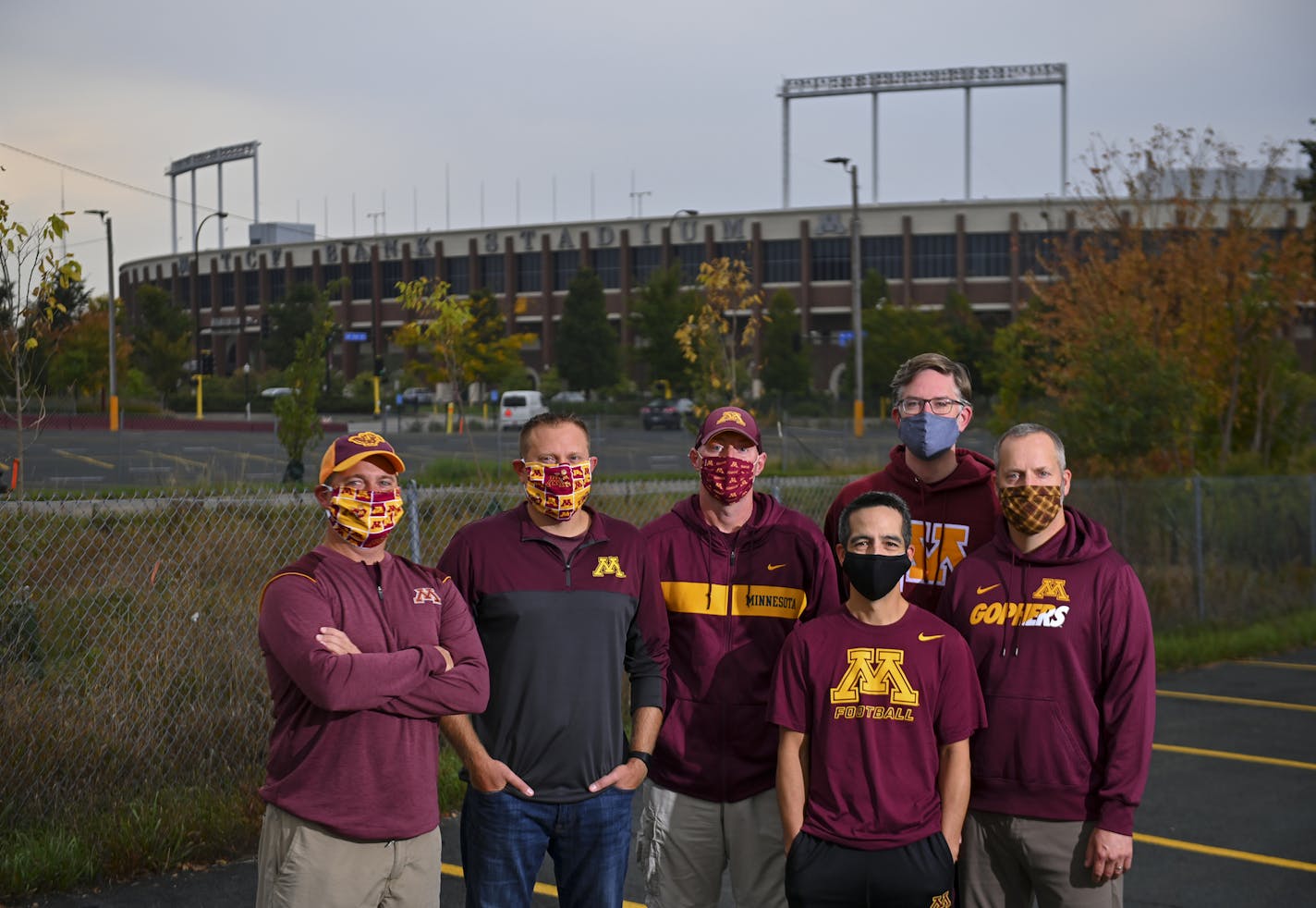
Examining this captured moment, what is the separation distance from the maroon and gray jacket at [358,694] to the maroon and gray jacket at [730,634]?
825 mm

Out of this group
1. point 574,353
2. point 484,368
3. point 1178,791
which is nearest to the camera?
point 1178,791

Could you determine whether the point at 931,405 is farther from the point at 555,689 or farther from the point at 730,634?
the point at 555,689

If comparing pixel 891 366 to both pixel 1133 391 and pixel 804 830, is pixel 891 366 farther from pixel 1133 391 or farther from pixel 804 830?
pixel 804 830

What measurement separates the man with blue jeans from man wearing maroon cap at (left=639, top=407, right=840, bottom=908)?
120 millimetres

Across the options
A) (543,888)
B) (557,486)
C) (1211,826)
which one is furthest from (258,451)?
(557,486)

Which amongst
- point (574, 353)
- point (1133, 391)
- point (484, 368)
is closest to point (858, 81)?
point (574, 353)

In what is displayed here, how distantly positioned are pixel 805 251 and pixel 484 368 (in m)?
30.7

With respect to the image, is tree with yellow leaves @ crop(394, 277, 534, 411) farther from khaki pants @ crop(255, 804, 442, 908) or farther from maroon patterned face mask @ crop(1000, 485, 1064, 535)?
khaki pants @ crop(255, 804, 442, 908)

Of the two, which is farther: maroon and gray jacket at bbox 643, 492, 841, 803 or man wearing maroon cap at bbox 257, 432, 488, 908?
maroon and gray jacket at bbox 643, 492, 841, 803

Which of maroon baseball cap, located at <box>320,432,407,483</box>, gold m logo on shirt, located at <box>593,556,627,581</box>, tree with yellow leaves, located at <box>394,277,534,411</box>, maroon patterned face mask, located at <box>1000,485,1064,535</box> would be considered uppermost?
tree with yellow leaves, located at <box>394,277,534,411</box>

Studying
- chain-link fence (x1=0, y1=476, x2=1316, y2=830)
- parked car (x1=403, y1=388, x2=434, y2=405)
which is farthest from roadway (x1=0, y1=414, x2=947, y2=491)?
parked car (x1=403, y1=388, x2=434, y2=405)

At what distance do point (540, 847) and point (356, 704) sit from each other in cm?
99

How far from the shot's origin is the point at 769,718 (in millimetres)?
3949

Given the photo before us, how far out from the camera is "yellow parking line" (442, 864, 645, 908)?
20.3 ft
